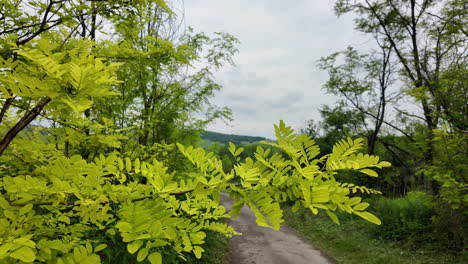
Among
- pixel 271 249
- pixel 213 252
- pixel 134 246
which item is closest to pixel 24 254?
pixel 134 246

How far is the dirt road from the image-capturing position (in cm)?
662

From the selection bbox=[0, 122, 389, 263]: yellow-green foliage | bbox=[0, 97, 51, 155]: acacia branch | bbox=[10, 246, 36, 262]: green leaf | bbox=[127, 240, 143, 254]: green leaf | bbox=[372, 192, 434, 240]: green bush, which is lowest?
bbox=[372, 192, 434, 240]: green bush

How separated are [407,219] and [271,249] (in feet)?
14.7

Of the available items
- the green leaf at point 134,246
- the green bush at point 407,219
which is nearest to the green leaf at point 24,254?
the green leaf at point 134,246

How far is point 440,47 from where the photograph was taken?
6691mm

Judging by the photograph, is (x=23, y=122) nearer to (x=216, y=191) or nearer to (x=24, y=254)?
(x=24, y=254)

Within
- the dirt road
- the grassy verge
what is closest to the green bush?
the dirt road

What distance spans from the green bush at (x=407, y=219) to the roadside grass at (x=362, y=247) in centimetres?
34

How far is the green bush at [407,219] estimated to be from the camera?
744cm

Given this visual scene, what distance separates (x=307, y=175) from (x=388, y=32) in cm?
1246

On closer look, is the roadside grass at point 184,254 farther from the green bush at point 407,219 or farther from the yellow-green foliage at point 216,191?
the green bush at point 407,219

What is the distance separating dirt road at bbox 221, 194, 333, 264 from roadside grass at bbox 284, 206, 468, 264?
0.51 meters

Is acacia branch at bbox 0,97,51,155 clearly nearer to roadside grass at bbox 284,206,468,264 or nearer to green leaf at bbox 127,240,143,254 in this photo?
green leaf at bbox 127,240,143,254

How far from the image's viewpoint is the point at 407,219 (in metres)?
8.02
